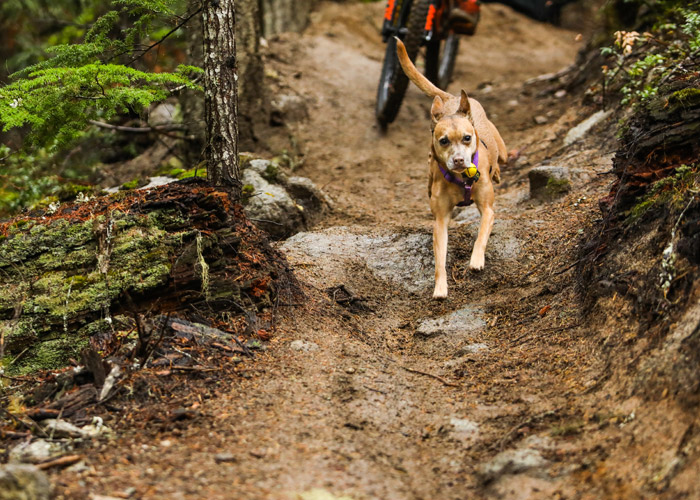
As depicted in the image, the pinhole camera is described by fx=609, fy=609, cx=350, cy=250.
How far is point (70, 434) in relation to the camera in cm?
307

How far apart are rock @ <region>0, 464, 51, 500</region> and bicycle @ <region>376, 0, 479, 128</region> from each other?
714 centimetres

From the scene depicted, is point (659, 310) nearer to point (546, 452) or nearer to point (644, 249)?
point (644, 249)

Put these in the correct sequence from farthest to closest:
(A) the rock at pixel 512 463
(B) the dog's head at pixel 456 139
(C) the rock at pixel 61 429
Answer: (B) the dog's head at pixel 456 139 < (C) the rock at pixel 61 429 < (A) the rock at pixel 512 463

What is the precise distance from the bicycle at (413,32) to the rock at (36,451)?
6810 mm

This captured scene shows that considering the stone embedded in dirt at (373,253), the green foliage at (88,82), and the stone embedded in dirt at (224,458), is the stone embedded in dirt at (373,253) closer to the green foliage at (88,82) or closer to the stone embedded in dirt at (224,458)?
the green foliage at (88,82)

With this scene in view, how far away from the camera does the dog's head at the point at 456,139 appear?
16.8 ft

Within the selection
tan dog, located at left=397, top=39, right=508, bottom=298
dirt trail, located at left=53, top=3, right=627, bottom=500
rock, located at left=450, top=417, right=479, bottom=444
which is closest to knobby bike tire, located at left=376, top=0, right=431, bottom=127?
dirt trail, located at left=53, top=3, right=627, bottom=500

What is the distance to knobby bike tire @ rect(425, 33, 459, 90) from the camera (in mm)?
9547

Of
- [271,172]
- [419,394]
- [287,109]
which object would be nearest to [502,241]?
[419,394]

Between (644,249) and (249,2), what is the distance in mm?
6277

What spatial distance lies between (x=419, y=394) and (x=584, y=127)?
5.17m

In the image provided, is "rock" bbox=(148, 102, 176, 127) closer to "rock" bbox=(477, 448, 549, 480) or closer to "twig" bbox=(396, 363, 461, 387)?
"twig" bbox=(396, 363, 461, 387)

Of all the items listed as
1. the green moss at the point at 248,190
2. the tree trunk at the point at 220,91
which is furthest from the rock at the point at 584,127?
the tree trunk at the point at 220,91

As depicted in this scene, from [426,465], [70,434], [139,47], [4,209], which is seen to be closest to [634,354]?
[426,465]
